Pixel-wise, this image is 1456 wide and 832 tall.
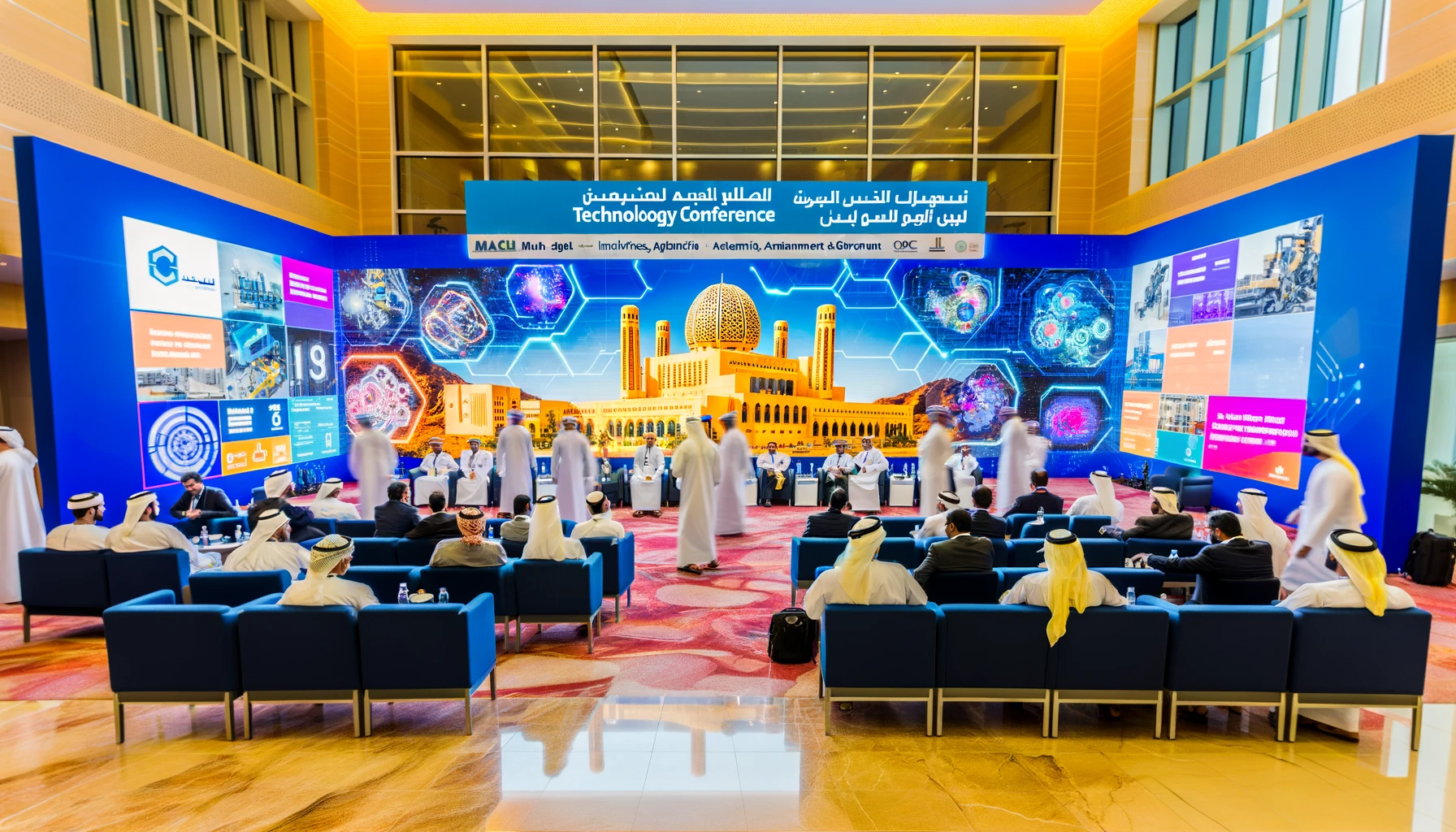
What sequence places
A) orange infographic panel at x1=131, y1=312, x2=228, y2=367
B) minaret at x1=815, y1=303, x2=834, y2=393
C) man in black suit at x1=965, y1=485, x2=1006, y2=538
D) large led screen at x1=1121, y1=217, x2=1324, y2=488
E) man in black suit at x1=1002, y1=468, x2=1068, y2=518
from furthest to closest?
minaret at x1=815, y1=303, x2=834, y2=393, large led screen at x1=1121, y1=217, x2=1324, y2=488, orange infographic panel at x1=131, y1=312, x2=228, y2=367, man in black suit at x1=1002, y1=468, x2=1068, y2=518, man in black suit at x1=965, y1=485, x2=1006, y2=538

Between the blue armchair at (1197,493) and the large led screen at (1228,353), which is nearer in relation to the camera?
the large led screen at (1228,353)

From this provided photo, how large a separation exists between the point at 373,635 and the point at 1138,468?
1100 cm

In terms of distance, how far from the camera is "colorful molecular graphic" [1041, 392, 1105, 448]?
11.0m

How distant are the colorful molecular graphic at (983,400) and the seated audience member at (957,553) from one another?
7.61m

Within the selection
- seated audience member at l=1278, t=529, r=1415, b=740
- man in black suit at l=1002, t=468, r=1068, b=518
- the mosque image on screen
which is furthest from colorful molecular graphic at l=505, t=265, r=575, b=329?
seated audience member at l=1278, t=529, r=1415, b=740

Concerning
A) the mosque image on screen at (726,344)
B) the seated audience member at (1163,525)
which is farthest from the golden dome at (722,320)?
the seated audience member at (1163,525)

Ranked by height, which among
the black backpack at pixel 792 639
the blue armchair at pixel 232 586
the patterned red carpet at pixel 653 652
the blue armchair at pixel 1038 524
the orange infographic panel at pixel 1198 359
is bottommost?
the patterned red carpet at pixel 653 652

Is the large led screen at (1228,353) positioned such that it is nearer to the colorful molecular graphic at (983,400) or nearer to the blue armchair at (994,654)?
the colorful molecular graphic at (983,400)

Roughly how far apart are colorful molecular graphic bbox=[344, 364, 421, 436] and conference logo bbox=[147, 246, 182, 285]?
11.6 ft

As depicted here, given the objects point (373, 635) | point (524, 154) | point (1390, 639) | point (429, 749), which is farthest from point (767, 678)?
point (524, 154)

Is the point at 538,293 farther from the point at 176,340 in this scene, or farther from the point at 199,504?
the point at 199,504

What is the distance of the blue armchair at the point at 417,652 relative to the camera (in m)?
3.22

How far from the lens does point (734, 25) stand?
1077 centimetres

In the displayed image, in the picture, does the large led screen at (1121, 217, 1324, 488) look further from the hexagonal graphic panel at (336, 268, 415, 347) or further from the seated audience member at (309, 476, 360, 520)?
the hexagonal graphic panel at (336, 268, 415, 347)
